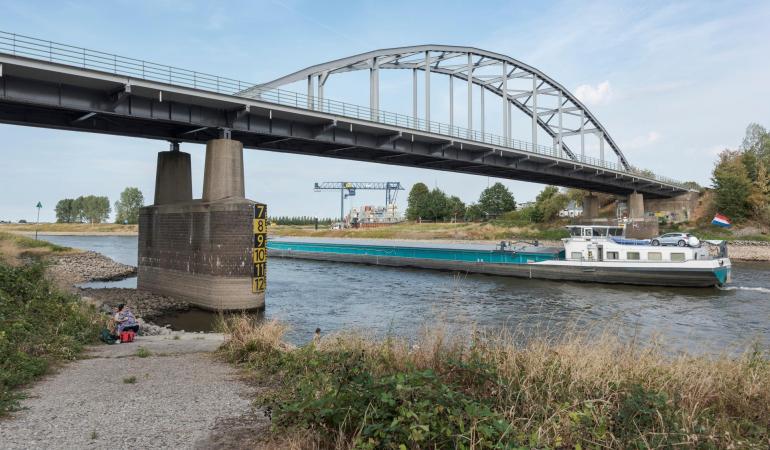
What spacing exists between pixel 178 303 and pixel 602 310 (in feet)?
72.5

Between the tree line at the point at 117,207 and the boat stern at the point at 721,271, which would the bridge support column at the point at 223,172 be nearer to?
the boat stern at the point at 721,271

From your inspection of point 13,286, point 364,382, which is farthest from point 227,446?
point 13,286

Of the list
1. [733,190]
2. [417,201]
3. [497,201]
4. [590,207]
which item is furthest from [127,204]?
[733,190]

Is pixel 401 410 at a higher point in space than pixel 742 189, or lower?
lower

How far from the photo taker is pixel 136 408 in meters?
6.88

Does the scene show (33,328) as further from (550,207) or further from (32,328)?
(550,207)

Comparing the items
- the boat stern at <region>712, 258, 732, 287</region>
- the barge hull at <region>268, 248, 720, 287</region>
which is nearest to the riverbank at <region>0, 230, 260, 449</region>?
the barge hull at <region>268, 248, 720, 287</region>

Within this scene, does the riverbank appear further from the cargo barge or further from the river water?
the cargo barge

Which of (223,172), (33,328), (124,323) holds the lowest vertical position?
(124,323)

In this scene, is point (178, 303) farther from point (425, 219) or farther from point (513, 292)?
point (425, 219)

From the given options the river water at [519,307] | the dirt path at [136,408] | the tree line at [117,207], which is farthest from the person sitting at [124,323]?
the tree line at [117,207]

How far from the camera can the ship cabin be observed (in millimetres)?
31719

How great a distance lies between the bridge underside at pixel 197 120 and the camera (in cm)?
2136

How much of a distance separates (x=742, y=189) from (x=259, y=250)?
232ft
